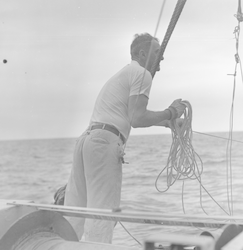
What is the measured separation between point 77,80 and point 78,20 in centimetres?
39

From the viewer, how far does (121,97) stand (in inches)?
77.7

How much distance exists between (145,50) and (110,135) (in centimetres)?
42

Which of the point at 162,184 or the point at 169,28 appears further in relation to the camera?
the point at 162,184

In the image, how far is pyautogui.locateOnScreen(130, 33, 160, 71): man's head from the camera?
204cm

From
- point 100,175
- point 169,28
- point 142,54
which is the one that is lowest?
point 100,175

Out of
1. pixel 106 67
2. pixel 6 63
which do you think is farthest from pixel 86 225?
pixel 6 63

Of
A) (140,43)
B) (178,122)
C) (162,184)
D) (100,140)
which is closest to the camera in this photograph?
(100,140)

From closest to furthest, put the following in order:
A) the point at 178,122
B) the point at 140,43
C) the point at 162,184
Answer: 1. the point at 140,43
2. the point at 178,122
3. the point at 162,184

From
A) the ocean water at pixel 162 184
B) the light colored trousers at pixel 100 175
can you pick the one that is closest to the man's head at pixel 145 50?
the light colored trousers at pixel 100 175

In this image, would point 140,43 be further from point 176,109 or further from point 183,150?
point 183,150

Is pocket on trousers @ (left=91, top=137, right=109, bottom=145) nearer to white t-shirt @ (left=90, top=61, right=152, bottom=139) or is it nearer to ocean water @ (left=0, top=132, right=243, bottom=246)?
white t-shirt @ (left=90, top=61, right=152, bottom=139)

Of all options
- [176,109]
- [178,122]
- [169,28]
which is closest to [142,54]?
[169,28]

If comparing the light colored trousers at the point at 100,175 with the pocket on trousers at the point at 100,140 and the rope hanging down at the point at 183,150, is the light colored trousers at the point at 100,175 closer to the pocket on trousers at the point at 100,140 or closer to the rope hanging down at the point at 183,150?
the pocket on trousers at the point at 100,140

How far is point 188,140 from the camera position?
226 cm
